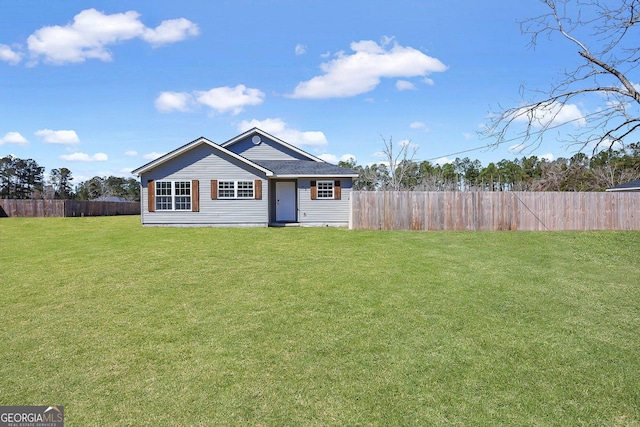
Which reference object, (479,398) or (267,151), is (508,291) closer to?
(479,398)

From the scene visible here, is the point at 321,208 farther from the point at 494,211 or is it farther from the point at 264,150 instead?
the point at 494,211

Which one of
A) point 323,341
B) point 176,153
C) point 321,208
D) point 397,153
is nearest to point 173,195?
point 176,153

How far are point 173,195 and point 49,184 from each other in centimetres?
5700

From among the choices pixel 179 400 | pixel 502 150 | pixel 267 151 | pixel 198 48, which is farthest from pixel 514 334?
pixel 267 151

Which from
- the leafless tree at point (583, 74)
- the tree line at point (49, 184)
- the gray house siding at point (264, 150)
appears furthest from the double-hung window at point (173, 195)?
the tree line at point (49, 184)

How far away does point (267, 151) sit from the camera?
2081 cm

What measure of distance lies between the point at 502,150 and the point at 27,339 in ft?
22.2

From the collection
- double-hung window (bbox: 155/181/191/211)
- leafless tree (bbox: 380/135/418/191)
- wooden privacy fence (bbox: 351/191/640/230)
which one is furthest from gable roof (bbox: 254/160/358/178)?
leafless tree (bbox: 380/135/418/191)

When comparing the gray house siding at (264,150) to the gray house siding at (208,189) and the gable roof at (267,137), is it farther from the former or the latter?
the gray house siding at (208,189)

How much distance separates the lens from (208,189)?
16891 mm

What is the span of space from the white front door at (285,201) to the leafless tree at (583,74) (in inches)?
559

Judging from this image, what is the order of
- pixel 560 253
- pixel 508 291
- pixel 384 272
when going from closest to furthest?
pixel 508 291, pixel 384 272, pixel 560 253

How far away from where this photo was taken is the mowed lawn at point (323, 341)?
9.09ft

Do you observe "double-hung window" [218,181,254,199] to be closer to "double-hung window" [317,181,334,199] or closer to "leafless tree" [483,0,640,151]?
"double-hung window" [317,181,334,199]
